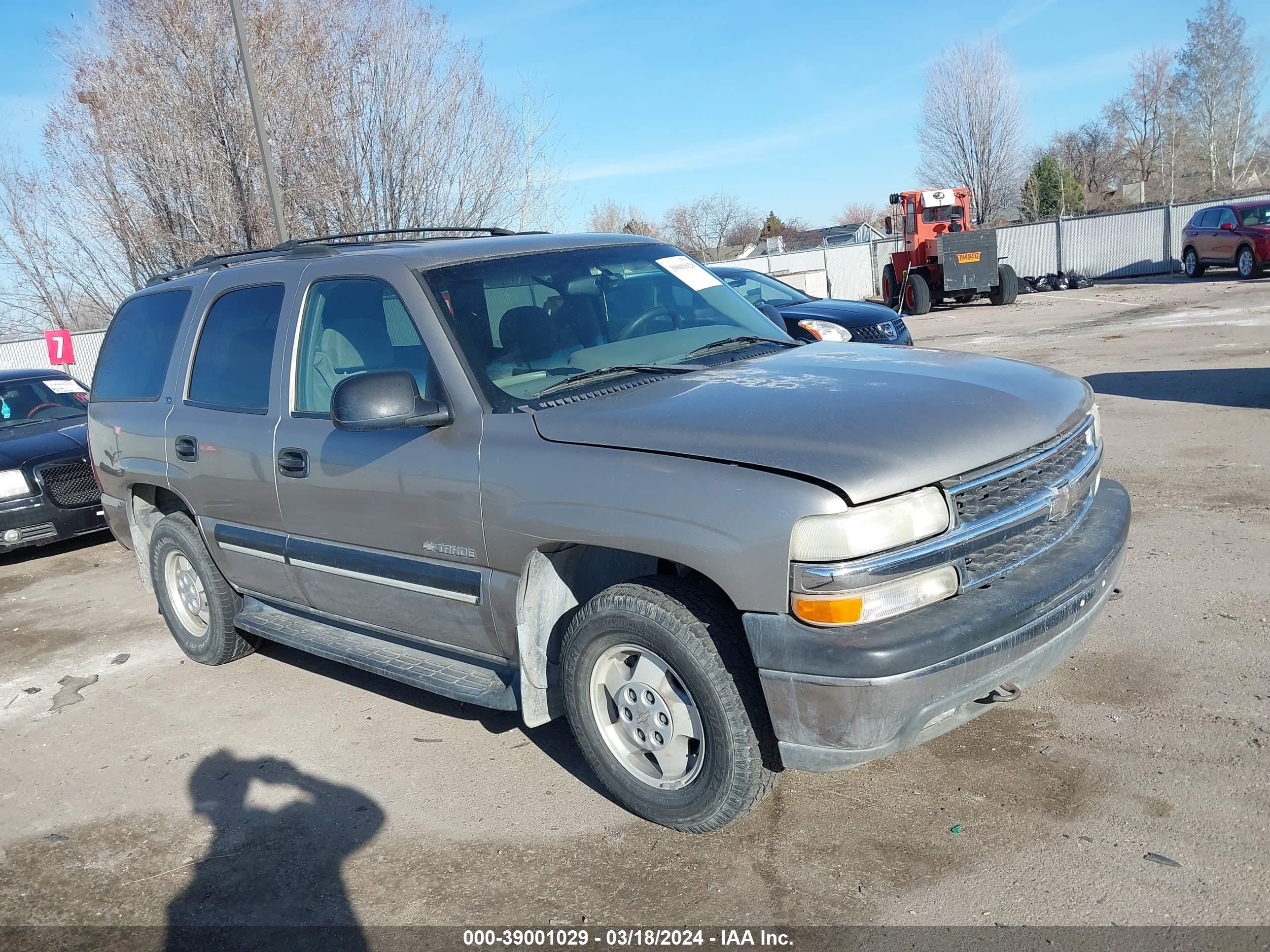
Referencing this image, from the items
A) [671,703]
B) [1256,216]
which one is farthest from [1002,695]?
[1256,216]

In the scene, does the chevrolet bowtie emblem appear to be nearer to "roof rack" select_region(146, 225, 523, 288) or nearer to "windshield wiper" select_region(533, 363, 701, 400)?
"windshield wiper" select_region(533, 363, 701, 400)

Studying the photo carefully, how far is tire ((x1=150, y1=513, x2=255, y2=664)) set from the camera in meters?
5.16

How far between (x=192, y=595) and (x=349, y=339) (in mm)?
2131

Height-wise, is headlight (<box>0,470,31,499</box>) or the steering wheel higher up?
the steering wheel

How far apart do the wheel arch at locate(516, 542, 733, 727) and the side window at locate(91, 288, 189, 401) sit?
273cm

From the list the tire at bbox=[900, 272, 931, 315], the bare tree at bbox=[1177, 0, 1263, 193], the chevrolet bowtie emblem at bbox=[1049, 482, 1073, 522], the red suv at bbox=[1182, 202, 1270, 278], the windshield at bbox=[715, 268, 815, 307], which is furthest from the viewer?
the bare tree at bbox=[1177, 0, 1263, 193]

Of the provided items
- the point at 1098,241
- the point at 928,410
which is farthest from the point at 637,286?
the point at 1098,241

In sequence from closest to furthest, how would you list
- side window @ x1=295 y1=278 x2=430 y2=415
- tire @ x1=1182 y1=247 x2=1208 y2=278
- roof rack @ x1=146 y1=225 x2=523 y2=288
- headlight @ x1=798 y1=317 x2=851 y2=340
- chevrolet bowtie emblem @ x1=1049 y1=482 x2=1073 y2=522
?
chevrolet bowtie emblem @ x1=1049 y1=482 x2=1073 y2=522 → side window @ x1=295 y1=278 x2=430 y2=415 → roof rack @ x1=146 y1=225 x2=523 y2=288 → headlight @ x1=798 y1=317 x2=851 y2=340 → tire @ x1=1182 y1=247 x2=1208 y2=278

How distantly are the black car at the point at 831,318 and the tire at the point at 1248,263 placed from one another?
14.2 m

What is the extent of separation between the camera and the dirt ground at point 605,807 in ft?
9.73

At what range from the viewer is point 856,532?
2734mm

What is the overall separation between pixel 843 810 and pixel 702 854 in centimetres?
50

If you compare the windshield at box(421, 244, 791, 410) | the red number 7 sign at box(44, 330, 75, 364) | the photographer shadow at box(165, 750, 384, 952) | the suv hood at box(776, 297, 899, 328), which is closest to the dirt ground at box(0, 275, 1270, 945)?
the photographer shadow at box(165, 750, 384, 952)

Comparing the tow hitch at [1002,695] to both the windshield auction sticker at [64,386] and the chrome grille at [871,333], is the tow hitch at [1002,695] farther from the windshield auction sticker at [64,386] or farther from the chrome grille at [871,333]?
the windshield auction sticker at [64,386]
